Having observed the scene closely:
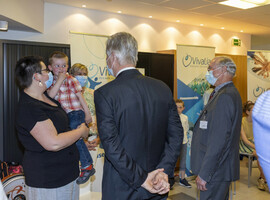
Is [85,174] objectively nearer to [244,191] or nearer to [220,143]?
[220,143]

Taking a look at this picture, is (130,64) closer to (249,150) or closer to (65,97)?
(65,97)

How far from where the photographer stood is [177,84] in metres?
5.53

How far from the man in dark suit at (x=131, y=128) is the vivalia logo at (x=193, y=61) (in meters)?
4.13

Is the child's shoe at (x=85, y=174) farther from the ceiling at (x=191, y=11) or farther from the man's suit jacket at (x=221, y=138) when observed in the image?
the ceiling at (x=191, y=11)


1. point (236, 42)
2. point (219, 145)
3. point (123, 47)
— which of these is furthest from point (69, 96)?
point (236, 42)

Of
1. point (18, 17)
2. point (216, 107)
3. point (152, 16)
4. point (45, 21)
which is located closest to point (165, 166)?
point (216, 107)

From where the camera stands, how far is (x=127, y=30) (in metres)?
6.16

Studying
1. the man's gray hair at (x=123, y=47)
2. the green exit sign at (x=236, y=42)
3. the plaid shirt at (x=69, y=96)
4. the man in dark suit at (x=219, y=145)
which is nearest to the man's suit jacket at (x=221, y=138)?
the man in dark suit at (x=219, y=145)

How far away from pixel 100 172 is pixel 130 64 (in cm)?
328

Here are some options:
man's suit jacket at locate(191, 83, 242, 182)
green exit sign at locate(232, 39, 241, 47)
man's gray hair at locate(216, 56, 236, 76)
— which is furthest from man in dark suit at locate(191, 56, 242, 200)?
green exit sign at locate(232, 39, 241, 47)

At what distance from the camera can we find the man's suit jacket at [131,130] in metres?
1.45

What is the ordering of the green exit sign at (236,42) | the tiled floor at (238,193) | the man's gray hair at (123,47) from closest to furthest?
the man's gray hair at (123,47)
the tiled floor at (238,193)
the green exit sign at (236,42)

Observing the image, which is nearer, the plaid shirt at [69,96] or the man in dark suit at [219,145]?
the man in dark suit at [219,145]

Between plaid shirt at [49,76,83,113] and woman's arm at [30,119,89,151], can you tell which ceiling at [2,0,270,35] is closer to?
plaid shirt at [49,76,83,113]
